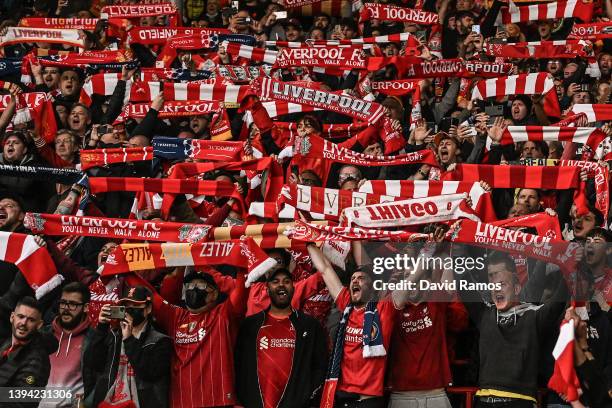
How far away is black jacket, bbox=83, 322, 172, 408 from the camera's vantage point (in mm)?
10945

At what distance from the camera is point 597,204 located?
1206 cm

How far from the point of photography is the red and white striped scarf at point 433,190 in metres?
11.9

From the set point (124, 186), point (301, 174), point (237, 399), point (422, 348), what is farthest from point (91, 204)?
point (422, 348)

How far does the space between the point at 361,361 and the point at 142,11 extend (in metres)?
8.96

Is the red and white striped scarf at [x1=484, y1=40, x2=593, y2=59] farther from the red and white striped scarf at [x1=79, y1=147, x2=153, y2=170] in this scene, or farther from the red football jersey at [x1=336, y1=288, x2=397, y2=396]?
the red football jersey at [x1=336, y1=288, x2=397, y2=396]

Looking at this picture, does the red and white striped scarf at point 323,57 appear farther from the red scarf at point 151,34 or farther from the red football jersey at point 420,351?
the red football jersey at point 420,351

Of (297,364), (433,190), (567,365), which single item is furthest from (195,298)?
(567,365)

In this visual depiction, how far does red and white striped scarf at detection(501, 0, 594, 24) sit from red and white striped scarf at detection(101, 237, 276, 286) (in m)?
7.67

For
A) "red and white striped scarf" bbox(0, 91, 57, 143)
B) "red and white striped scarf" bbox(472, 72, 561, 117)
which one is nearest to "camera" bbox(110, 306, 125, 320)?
"red and white striped scarf" bbox(0, 91, 57, 143)

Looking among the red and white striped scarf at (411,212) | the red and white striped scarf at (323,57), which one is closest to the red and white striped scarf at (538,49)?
the red and white striped scarf at (323,57)

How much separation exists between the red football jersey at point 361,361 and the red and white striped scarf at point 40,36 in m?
8.72

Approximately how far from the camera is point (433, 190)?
484 inches

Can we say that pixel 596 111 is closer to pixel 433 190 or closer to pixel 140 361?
pixel 433 190

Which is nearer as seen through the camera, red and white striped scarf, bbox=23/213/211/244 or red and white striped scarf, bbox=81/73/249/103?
red and white striped scarf, bbox=23/213/211/244
